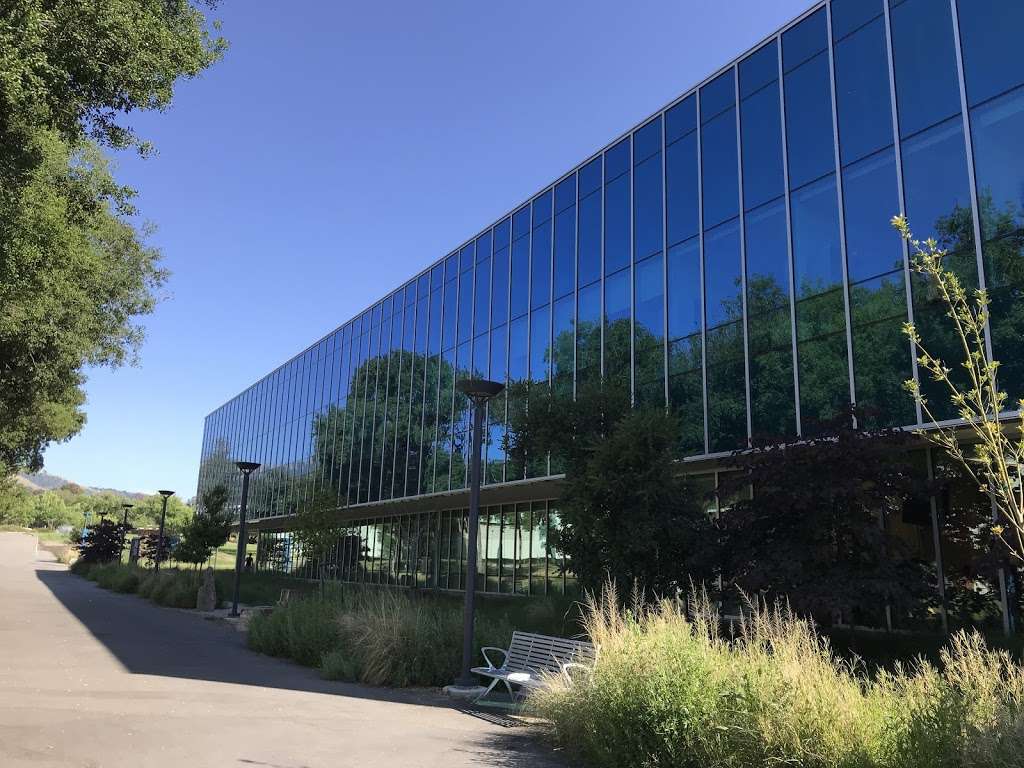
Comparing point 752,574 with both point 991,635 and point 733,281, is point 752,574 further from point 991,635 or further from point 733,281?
point 733,281

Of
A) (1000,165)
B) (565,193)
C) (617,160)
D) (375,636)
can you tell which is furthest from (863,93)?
(375,636)

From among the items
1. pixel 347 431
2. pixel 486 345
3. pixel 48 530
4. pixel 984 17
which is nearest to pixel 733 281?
pixel 984 17

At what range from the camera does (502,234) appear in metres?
27.2

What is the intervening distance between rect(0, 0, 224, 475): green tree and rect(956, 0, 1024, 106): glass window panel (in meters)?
12.6

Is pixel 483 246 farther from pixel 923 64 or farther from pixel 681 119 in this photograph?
pixel 923 64

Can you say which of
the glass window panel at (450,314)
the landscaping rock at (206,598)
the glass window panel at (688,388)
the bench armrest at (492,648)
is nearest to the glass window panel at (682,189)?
the glass window panel at (688,388)

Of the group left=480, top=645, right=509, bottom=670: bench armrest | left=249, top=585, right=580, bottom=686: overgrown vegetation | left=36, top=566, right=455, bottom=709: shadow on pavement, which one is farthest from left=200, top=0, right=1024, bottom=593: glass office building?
left=36, top=566, right=455, bottom=709: shadow on pavement

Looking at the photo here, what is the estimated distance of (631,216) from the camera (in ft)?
68.5

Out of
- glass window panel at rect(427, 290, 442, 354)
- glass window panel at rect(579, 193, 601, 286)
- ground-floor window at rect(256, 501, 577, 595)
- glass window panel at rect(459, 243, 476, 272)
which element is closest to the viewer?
glass window panel at rect(579, 193, 601, 286)

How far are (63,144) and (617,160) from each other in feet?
45.0

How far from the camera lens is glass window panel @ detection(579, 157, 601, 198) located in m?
22.5

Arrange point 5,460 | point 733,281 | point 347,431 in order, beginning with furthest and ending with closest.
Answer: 1. point 347,431
2. point 5,460
3. point 733,281

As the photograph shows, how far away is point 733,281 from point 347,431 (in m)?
24.7

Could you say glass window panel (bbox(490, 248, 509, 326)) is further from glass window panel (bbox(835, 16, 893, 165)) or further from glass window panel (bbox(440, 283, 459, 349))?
glass window panel (bbox(835, 16, 893, 165))
